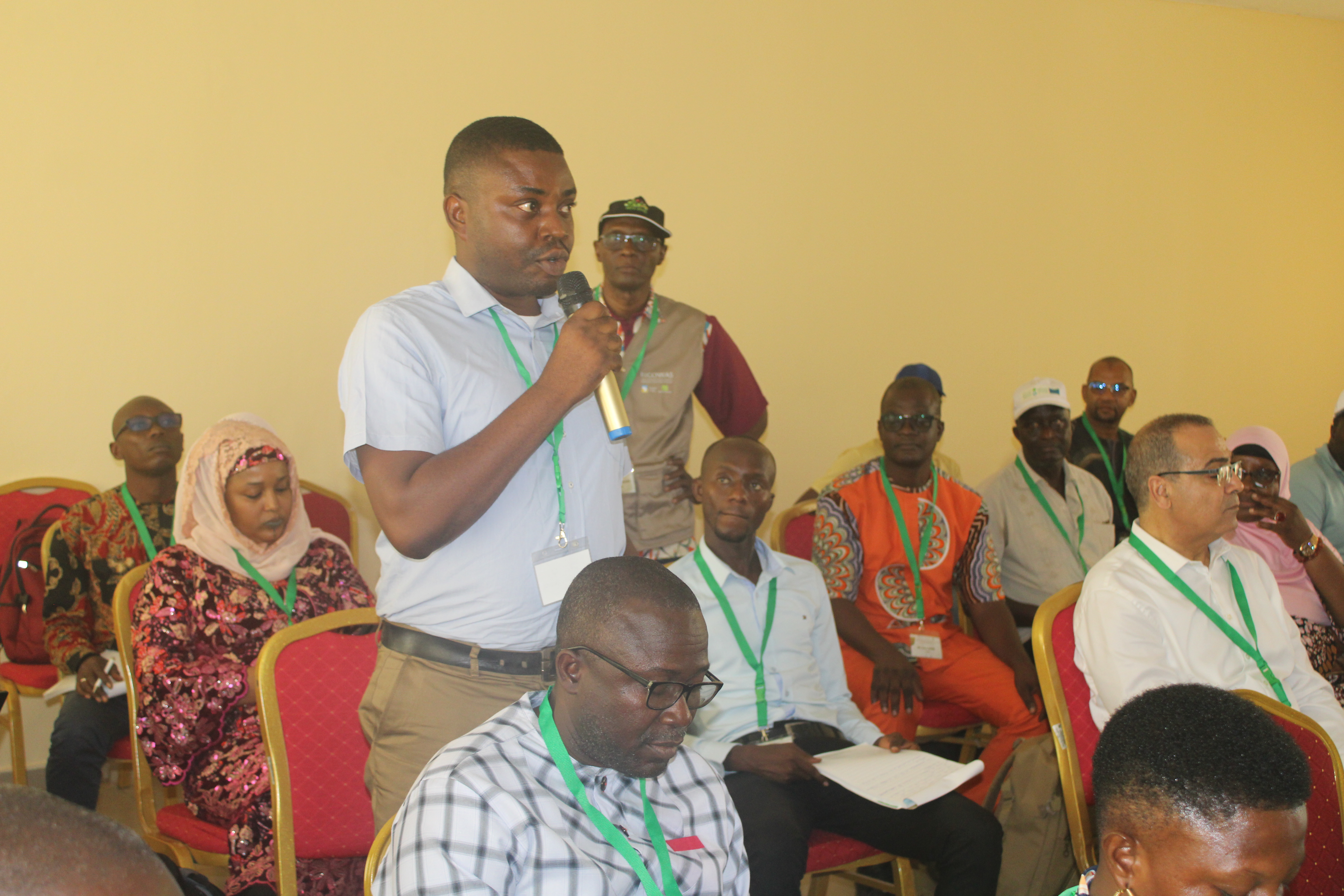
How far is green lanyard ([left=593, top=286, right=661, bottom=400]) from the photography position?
3477 millimetres

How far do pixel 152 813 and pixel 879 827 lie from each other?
6.43ft

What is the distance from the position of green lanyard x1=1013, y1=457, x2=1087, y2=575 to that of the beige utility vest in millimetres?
1483

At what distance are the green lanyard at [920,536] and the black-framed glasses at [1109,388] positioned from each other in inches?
74.6

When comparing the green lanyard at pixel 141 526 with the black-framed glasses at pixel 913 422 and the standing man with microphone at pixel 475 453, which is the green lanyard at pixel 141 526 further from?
the black-framed glasses at pixel 913 422

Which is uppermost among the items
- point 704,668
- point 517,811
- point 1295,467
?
point 1295,467

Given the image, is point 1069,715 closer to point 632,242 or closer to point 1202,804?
point 1202,804

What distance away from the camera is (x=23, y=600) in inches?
148

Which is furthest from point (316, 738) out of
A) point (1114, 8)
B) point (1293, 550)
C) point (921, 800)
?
point (1114, 8)

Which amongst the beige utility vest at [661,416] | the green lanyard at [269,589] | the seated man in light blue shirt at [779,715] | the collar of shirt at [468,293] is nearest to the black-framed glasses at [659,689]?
the collar of shirt at [468,293]

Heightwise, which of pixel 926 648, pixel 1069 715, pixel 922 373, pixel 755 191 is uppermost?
pixel 755 191

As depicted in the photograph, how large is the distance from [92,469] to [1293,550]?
459 centimetres

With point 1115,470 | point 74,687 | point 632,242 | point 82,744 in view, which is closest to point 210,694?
point 82,744

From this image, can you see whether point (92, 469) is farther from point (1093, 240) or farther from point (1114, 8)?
point (1114, 8)

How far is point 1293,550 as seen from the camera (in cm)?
304
